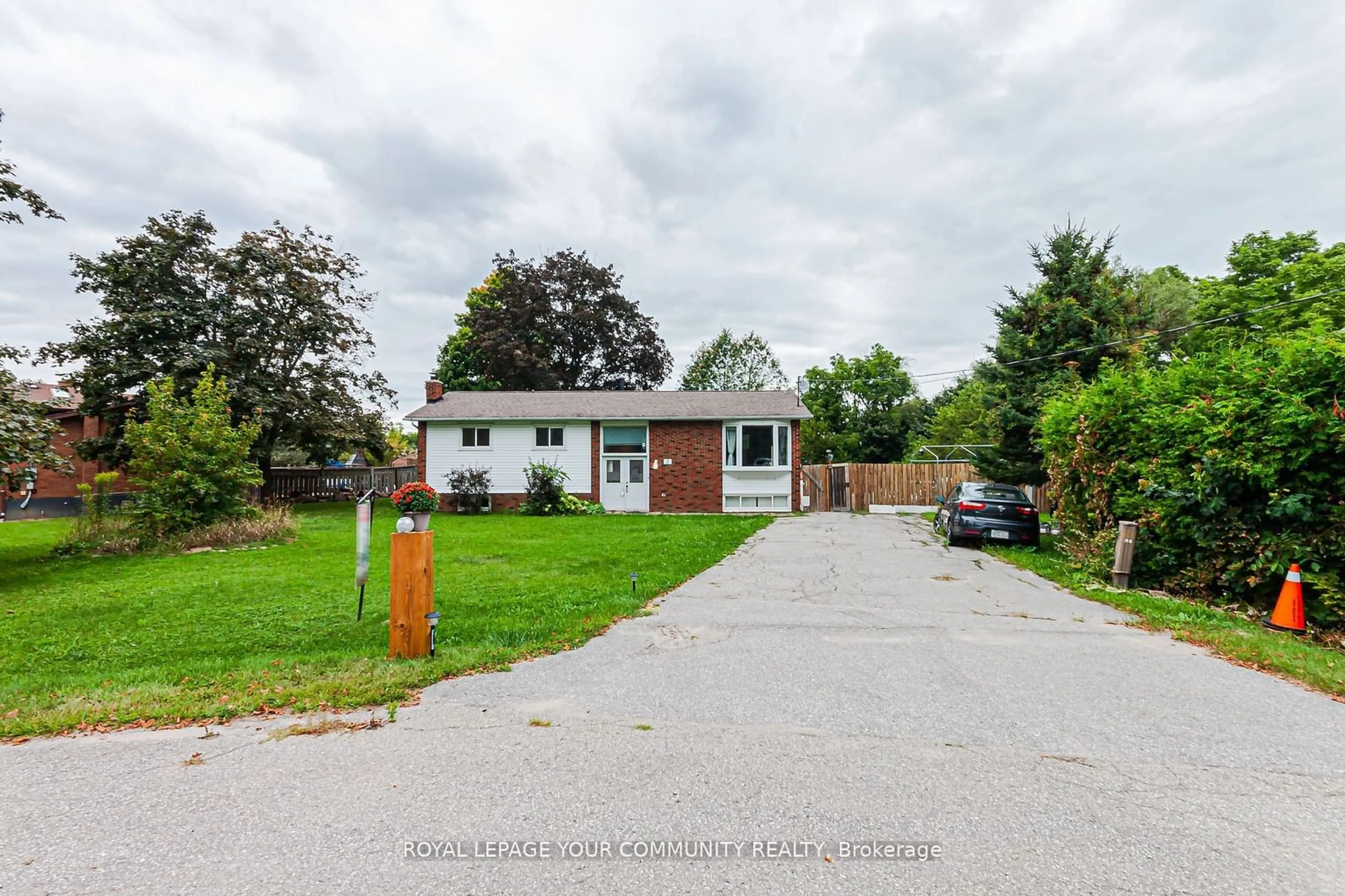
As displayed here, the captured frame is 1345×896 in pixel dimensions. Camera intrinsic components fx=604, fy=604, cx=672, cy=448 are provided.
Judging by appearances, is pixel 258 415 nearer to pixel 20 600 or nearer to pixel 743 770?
pixel 20 600

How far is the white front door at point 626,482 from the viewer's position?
2242 centimetres

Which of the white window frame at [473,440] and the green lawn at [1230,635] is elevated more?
the white window frame at [473,440]

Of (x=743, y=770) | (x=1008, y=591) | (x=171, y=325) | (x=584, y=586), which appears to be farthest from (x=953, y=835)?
(x=171, y=325)

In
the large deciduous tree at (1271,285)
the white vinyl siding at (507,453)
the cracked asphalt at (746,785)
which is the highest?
the large deciduous tree at (1271,285)

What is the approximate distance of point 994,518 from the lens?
12.8m

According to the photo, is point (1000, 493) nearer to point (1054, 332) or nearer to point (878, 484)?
point (1054, 332)

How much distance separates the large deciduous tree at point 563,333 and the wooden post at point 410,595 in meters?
31.5

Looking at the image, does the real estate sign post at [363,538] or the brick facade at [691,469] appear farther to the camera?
the brick facade at [691,469]

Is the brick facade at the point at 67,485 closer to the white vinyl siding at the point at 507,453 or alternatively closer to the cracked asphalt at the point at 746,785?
the white vinyl siding at the point at 507,453

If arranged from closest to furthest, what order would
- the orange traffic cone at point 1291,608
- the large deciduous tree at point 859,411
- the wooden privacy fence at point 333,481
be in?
the orange traffic cone at point 1291,608, the wooden privacy fence at point 333,481, the large deciduous tree at point 859,411

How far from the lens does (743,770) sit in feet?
10.1

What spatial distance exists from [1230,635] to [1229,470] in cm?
218

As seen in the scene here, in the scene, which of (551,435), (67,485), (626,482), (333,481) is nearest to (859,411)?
(626,482)

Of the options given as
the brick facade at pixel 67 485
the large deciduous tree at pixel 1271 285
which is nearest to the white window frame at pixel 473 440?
the brick facade at pixel 67 485
